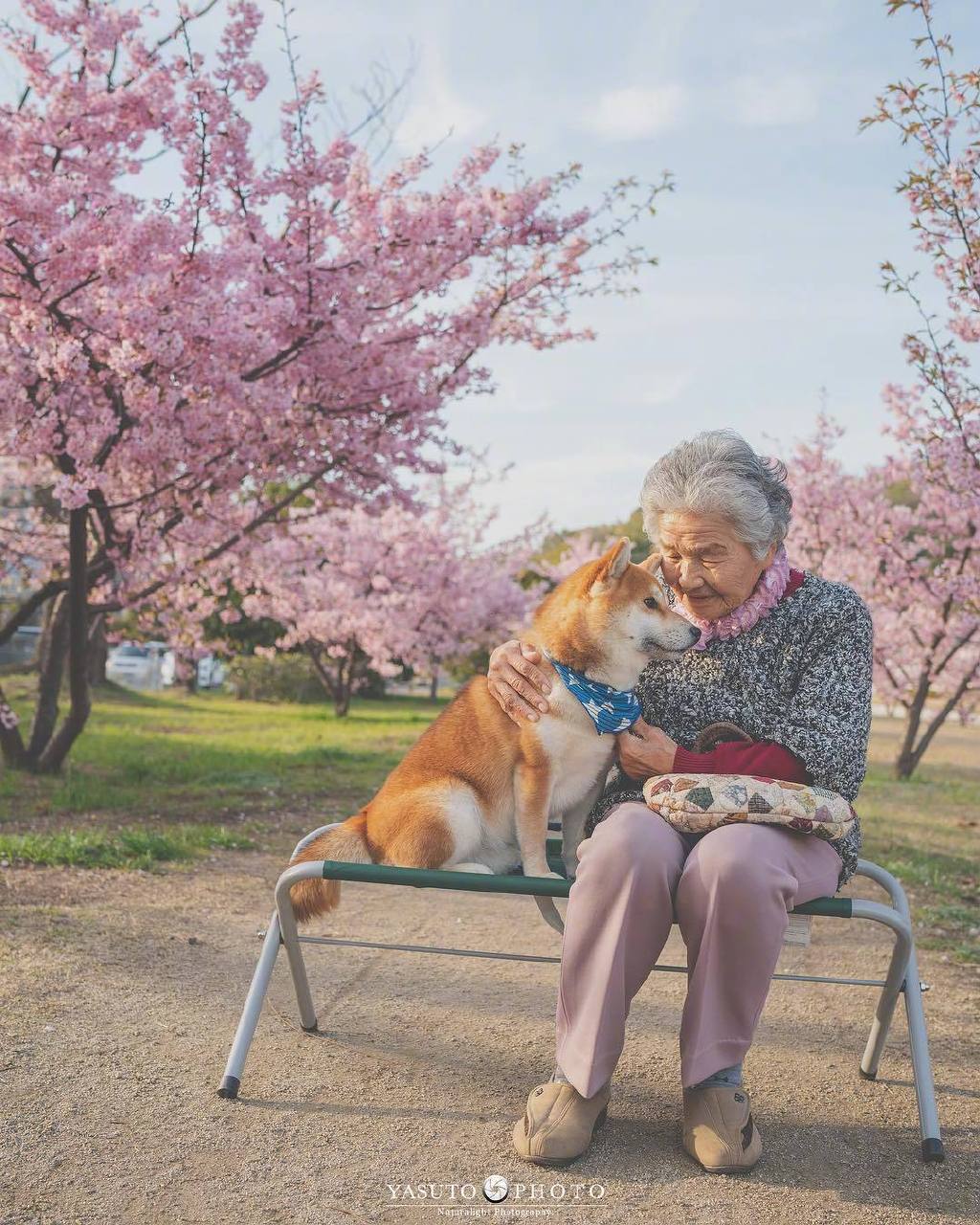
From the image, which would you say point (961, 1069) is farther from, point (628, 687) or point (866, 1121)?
point (628, 687)

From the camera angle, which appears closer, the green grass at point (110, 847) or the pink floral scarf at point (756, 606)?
the pink floral scarf at point (756, 606)

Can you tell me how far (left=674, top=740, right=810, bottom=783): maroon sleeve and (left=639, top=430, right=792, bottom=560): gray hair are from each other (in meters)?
0.51

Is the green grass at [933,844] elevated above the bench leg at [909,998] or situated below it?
below

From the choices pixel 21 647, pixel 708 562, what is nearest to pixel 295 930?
pixel 708 562

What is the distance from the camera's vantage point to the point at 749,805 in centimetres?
248

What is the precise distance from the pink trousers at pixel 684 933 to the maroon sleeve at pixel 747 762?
0.68ft

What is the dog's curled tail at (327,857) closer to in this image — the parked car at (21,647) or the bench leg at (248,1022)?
the bench leg at (248,1022)

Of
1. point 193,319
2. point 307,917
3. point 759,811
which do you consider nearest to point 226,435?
point 193,319

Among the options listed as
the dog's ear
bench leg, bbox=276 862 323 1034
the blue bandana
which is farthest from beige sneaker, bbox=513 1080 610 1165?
the dog's ear

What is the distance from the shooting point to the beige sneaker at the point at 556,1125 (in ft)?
7.81

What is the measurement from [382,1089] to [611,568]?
1.46 m

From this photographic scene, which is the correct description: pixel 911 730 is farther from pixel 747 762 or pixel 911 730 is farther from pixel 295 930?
pixel 295 930

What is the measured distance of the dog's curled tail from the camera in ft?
9.50

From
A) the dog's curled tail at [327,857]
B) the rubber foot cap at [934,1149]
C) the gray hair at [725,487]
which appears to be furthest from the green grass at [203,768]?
the rubber foot cap at [934,1149]
